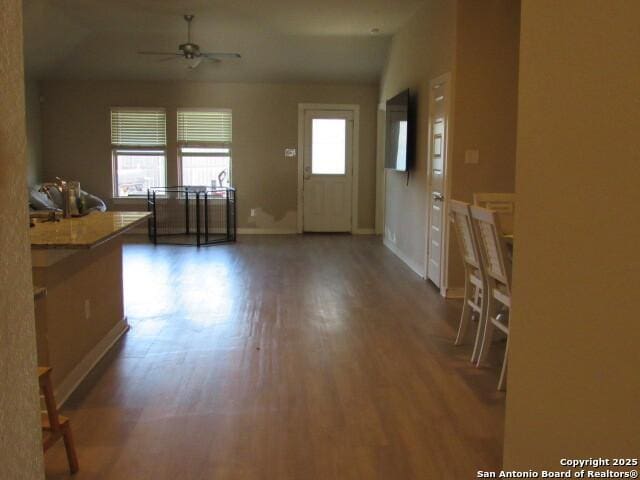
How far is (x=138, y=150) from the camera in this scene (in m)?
9.73

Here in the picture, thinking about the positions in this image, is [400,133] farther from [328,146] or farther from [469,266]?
[469,266]

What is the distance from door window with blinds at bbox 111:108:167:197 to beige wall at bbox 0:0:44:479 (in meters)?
9.20

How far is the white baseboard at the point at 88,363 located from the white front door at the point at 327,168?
5758mm

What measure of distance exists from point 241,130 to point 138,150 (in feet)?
5.41

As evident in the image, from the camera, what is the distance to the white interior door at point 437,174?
561 centimetres

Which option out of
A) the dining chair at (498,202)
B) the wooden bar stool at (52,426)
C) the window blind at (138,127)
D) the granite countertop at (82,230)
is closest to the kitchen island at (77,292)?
the granite countertop at (82,230)

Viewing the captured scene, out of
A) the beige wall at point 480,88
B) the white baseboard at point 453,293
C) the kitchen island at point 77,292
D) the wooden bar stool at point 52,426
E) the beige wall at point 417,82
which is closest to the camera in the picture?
the wooden bar stool at point 52,426

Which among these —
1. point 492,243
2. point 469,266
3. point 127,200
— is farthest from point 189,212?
point 492,243

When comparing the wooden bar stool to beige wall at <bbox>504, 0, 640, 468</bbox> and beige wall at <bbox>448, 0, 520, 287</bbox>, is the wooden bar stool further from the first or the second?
beige wall at <bbox>448, 0, 520, 287</bbox>

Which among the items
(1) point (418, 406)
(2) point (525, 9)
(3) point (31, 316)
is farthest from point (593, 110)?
(1) point (418, 406)

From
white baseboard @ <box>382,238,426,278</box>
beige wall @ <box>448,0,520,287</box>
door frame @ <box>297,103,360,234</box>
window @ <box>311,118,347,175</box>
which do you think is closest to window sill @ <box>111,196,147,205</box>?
door frame @ <box>297,103,360,234</box>

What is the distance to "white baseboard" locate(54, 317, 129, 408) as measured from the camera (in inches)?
124

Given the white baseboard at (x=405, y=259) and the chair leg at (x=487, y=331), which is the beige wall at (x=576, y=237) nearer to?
the chair leg at (x=487, y=331)

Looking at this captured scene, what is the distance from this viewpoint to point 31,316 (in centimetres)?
89
